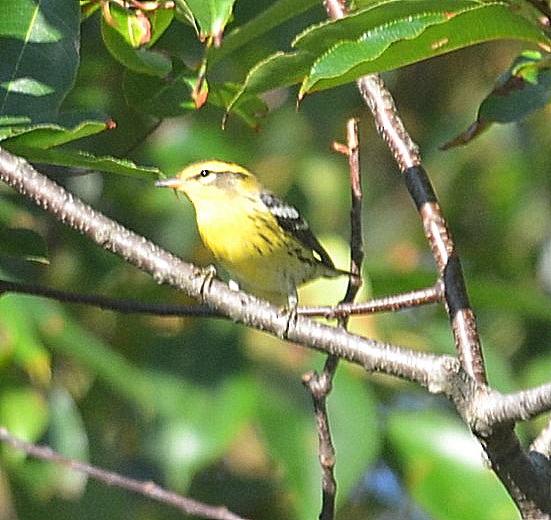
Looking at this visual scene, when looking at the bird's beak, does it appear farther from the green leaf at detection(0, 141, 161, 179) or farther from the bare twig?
the green leaf at detection(0, 141, 161, 179)

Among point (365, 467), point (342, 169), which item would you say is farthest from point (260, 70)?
point (342, 169)

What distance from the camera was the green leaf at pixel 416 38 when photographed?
156cm

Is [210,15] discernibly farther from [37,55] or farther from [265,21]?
[37,55]

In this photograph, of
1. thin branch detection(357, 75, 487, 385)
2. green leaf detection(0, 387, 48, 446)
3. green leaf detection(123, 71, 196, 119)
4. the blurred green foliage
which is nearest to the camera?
thin branch detection(357, 75, 487, 385)

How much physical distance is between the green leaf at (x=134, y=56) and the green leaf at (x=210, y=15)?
1.00 feet

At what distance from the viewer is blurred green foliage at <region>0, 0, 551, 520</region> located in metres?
3.12

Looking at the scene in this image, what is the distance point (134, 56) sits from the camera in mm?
1915

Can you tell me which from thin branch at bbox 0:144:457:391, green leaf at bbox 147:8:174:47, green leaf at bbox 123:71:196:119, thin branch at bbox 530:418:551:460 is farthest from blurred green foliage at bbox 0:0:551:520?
thin branch at bbox 530:418:551:460

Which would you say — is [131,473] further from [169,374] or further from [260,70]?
[260,70]

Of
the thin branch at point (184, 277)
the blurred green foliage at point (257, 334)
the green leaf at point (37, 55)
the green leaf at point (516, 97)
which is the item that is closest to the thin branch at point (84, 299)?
the thin branch at point (184, 277)

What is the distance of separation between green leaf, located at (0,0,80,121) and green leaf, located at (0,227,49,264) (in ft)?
0.59

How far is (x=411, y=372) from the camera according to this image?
1.51 m

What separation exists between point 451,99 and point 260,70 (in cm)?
321

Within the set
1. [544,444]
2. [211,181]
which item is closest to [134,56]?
[544,444]
